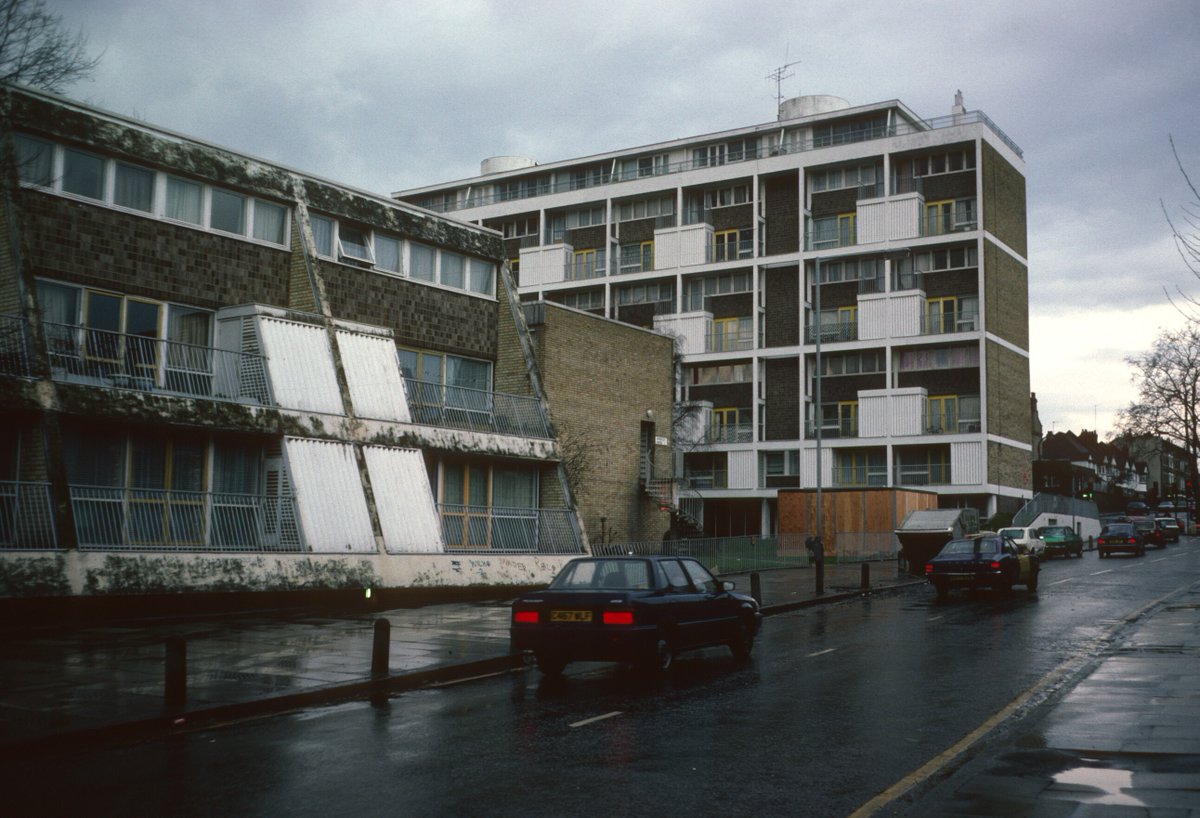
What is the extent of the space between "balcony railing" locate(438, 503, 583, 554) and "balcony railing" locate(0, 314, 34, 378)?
10.5 metres

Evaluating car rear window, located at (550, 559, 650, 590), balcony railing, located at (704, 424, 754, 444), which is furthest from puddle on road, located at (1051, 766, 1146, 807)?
balcony railing, located at (704, 424, 754, 444)

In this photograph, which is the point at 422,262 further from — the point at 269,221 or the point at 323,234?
the point at 269,221

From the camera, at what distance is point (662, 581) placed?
13727mm

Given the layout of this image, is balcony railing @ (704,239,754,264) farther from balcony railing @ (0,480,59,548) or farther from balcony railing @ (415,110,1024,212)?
balcony railing @ (0,480,59,548)

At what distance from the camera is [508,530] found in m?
29.0

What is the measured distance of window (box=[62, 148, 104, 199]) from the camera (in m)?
21.6

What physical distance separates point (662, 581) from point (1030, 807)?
7.23 metres

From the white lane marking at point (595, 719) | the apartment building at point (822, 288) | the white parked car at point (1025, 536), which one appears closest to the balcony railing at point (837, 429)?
the apartment building at point (822, 288)

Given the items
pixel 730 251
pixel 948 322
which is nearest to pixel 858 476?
pixel 948 322

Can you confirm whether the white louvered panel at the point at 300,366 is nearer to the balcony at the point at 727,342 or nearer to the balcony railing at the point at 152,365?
the balcony railing at the point at 152,365

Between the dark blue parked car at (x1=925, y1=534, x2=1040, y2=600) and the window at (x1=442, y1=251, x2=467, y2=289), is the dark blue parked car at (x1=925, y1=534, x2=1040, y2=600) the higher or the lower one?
the lower one

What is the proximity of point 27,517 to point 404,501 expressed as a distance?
26.6 ft

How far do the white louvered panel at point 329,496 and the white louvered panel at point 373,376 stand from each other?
4.40ft

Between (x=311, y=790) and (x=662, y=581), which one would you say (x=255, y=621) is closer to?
(x=662, y=581)
